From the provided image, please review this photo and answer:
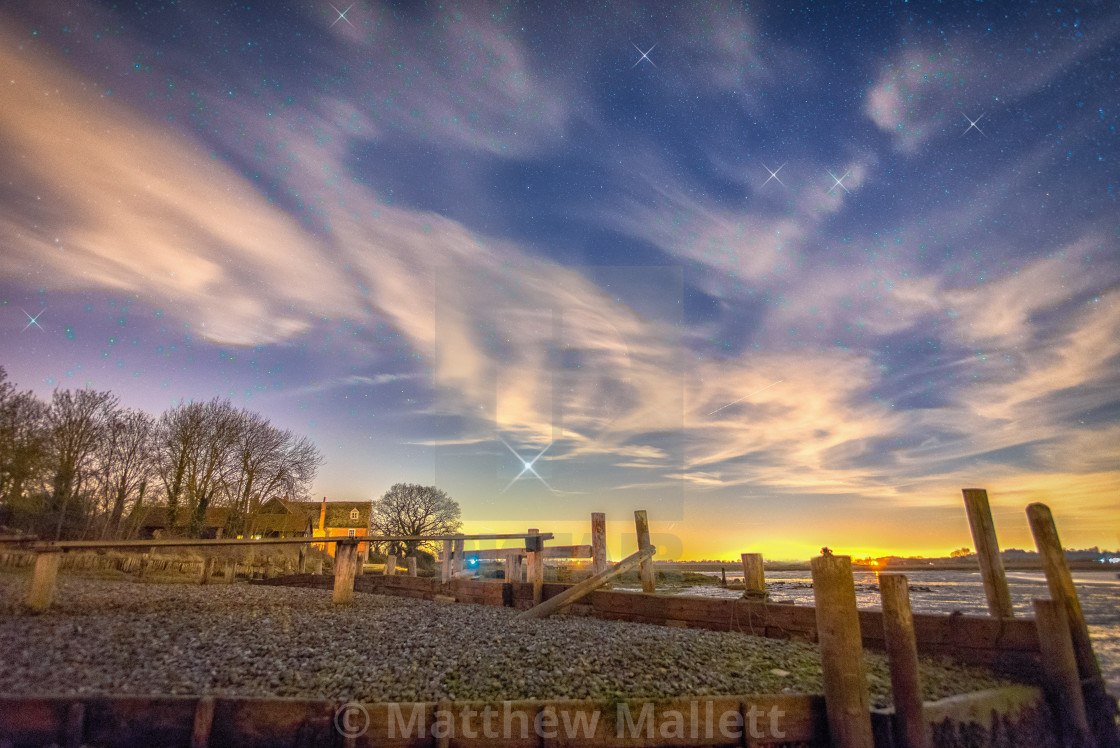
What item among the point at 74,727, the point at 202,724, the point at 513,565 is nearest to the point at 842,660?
the point at 202,724

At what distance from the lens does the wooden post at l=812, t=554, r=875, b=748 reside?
550 centimetres

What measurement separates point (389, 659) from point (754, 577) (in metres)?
7.74

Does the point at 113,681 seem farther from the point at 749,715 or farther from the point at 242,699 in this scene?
the point at 749,715

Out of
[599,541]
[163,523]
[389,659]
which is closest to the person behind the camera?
[389,659]

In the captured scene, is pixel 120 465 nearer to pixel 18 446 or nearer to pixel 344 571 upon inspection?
pixel 18 446

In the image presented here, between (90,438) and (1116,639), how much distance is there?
151 ft

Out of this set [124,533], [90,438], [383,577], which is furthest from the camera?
[124,533]

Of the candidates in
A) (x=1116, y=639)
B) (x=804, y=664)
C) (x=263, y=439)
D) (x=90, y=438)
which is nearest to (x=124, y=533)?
(x=90, y=438)

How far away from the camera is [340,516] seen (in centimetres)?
6731

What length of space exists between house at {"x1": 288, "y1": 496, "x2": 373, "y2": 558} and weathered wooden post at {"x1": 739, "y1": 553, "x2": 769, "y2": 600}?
61.4m

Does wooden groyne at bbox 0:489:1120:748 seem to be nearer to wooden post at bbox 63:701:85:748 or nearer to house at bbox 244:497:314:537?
wooden post at bbox 63:701:85:748

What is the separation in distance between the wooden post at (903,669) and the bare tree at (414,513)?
55.2 meters

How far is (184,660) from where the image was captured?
24.3 ft

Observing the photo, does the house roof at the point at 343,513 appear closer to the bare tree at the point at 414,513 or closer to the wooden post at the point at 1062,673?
the bare tree at the point at 414,513
